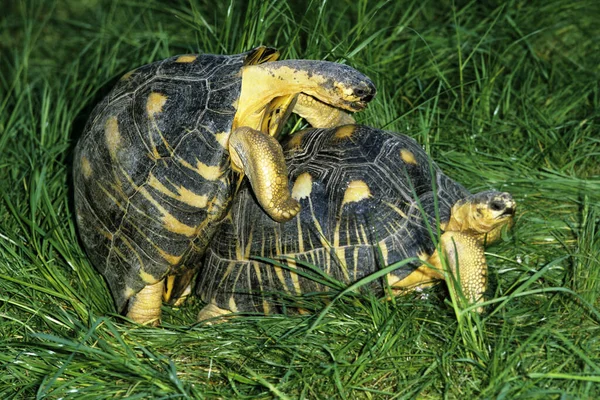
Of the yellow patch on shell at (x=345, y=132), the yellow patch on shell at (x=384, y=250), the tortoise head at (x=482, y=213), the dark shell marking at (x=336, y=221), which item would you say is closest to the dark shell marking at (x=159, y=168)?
the dark shell marking at (x=336, y=221)

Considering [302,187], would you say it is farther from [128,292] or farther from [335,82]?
[128,292]

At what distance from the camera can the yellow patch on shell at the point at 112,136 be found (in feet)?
12.2

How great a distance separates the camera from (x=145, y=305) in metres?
3.85

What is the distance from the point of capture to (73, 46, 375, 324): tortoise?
3590mm

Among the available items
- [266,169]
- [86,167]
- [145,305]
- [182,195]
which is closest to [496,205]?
[266,169]

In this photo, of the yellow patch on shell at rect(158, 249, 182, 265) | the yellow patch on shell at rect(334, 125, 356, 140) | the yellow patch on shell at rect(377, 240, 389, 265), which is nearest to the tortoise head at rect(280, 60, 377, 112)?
the yellow patch on shell at rect(334, 125, 356, 140)

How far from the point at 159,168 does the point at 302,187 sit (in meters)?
0.69

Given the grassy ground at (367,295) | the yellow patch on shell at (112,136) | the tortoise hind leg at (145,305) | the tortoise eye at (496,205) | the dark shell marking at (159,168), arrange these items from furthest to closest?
the tortoise hind leg at (145,305) → the yellow patch on shell at (112,136) → the dark shell marking at (159,168) → the tortoise eye at (496,205) → the grassy ground at (367,295)

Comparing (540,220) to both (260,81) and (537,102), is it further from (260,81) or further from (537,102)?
(260,81)

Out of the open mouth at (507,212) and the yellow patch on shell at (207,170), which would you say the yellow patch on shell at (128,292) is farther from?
the open mouth at (507,212)

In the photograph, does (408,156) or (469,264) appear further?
(408,156)

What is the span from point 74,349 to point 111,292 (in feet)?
2.57

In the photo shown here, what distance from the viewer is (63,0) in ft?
24.9

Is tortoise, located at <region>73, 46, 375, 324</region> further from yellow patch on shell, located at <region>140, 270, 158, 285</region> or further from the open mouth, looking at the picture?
the open mouth
